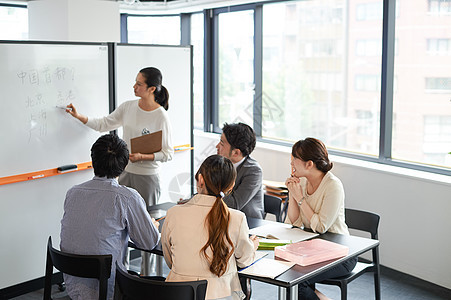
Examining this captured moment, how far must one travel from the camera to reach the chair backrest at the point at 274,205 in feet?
12.4

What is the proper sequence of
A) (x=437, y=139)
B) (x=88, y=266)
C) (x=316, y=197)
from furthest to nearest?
(x=437, y=139) < (x=316, y=197) < (x=88, y=266)

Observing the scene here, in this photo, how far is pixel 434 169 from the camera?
442 cm

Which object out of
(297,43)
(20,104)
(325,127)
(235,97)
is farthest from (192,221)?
(235,97)

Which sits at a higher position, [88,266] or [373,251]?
[88,266]

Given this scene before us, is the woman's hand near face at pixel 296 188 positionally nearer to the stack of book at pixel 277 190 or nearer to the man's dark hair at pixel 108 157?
the man's dark hair at pixel 108 157

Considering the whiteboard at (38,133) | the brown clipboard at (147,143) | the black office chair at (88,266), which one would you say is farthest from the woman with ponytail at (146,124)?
the black office chair at (88,266)

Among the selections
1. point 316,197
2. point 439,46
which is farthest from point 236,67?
point 316,197

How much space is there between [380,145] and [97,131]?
236cm

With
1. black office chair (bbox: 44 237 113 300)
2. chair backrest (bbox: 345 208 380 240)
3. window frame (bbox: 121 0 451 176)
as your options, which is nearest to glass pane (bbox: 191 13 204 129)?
window frame (bbox: 121 0 451 176)

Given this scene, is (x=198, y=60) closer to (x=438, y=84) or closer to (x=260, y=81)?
(x=260, y=81)

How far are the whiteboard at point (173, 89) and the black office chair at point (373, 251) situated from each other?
191cm

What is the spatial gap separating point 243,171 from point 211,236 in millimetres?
1243

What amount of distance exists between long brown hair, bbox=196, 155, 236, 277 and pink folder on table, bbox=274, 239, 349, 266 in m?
0.36

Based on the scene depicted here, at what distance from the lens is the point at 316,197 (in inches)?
125
